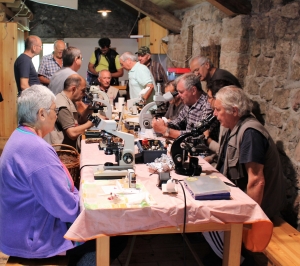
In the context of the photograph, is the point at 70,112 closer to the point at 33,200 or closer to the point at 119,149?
the point at 119,149

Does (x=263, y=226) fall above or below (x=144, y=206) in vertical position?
below

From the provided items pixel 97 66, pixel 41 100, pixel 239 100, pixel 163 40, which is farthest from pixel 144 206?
pixel 163 40

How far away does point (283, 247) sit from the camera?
247cm

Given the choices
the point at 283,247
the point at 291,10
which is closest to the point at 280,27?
the point at 291,10

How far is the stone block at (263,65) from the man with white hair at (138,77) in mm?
1745

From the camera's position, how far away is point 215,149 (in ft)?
11.1

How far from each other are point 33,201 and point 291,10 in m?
2.54

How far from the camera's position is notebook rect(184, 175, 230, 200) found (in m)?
2.09

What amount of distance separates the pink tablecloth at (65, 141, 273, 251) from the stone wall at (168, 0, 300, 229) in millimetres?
1108

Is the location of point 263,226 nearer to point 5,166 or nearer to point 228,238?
point 228,238

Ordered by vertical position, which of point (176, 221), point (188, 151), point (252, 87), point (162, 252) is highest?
point (252, 87)

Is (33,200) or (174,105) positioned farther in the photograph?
(174,105)

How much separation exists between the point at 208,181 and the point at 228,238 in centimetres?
32

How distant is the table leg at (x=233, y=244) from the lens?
210 centimetres
